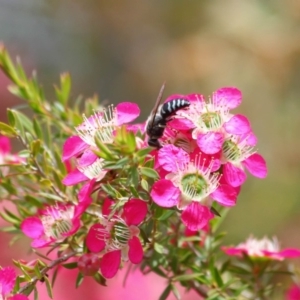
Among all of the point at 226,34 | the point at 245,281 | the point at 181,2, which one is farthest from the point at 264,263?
the point at 181,2

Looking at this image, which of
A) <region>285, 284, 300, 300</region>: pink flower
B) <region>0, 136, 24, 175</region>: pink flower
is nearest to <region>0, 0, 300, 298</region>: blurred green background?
<region>285, 284, 300, 300</region>: pink flower

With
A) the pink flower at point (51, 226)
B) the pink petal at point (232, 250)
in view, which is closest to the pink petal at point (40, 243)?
the pink flower at point (51, 226)

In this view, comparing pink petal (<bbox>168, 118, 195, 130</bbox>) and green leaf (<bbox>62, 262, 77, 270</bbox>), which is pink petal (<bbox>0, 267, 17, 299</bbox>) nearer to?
green leaf (<bbox>62, 262, 77, 270</bbox>)

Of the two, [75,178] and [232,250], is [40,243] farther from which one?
[232,250]

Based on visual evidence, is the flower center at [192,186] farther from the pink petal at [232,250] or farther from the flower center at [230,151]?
the pink petal at [232,250]

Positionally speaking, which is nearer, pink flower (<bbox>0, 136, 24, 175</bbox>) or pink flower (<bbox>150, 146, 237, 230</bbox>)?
pink flower (<bbox>150, 146, 237, 230</bbox>)
